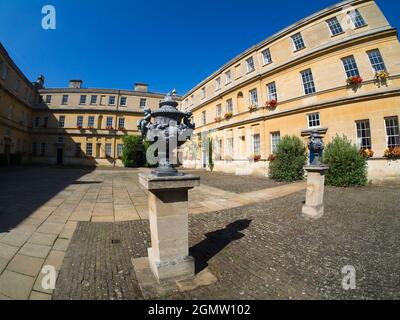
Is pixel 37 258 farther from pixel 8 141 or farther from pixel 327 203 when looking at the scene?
pixel 8 141

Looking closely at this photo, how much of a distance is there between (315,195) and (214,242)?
371cm

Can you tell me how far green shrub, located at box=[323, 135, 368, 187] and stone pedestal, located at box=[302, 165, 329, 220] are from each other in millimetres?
6198

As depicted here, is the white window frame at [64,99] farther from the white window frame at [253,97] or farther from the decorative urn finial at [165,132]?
the decorative urn finial at [165,132]

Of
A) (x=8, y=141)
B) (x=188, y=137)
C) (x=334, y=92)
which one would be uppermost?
(x=334, y=92)

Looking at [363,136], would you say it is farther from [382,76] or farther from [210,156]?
[210,156]

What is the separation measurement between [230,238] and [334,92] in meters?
14.7

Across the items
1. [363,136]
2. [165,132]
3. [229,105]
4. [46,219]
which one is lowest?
[46,219]

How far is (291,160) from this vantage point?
14.6 m

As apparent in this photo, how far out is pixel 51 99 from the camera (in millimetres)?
35094

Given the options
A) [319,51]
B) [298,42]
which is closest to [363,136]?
[319,51]

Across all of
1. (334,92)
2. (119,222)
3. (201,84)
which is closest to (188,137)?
(119,222)

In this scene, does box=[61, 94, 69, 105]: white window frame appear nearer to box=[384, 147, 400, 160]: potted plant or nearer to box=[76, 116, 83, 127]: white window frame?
box=[76, 116, 83, 127]: white window frame

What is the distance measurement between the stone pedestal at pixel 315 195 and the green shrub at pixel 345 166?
620 cm
